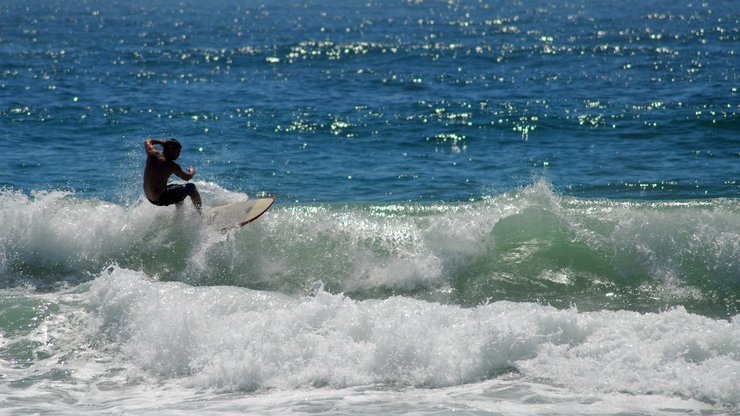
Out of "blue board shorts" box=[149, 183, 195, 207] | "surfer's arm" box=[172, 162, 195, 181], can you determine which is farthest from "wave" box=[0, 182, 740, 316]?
"surfer's arm" box=[172, 162, 195, 181]

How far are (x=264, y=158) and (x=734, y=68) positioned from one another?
14.4m

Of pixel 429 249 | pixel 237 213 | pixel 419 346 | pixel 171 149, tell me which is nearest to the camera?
pixel 419 346

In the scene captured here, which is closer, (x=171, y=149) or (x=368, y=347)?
(x=368, y=347)

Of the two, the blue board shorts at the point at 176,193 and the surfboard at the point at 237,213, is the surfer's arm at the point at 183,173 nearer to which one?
the blue board shorts at the point at 176,193

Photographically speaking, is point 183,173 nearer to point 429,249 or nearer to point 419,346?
point 429,249

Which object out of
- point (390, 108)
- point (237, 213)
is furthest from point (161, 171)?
point (390, 108)

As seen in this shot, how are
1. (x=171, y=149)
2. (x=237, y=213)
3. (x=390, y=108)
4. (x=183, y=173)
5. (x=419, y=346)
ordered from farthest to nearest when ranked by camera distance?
(x=390, y=108), (x=237, y=213), (x=171, y=149), (x=183, y=173), (x=419, y=346)

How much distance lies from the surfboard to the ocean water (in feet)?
0.57

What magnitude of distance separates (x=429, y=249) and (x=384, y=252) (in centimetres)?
58

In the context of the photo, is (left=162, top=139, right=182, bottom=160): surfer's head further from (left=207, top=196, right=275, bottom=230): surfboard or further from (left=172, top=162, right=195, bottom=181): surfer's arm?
(left=207, top=196, right=275, bottom=230): surfboard

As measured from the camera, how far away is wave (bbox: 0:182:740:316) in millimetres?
11320

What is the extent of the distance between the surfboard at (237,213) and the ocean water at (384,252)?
0.57ft

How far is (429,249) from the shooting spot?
1188cm

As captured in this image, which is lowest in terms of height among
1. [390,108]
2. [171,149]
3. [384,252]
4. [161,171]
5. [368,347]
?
[368,347]
